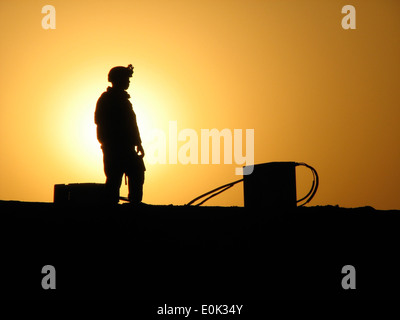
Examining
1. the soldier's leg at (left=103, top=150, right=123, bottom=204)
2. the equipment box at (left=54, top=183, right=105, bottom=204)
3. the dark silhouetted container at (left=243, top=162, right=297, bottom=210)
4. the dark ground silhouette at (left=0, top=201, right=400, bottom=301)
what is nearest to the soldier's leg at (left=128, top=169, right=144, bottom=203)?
the soldier's leg at (left=103, top=150, right=123, bottom=204)

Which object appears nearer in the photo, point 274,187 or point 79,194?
point 274,187

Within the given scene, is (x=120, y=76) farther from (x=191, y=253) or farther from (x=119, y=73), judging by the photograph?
(x=191, y=253)

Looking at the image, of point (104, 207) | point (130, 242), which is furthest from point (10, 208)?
point (130, 242)

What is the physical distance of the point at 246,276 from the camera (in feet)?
23.3

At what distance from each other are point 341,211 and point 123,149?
3270mm

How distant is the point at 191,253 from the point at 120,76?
9.68ft

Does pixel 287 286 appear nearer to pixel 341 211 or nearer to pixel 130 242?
pixel 341 211

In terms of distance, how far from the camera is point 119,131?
8.39m

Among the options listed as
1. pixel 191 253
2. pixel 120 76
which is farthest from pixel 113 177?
pixel 191 253

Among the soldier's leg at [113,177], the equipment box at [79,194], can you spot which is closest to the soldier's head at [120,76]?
the soldier's leg at [113,177]

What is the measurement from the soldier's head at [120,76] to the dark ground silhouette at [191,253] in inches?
82.0

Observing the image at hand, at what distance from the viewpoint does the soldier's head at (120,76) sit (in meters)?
8.36

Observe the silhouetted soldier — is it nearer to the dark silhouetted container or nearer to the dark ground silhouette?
the dark ground silhouette
